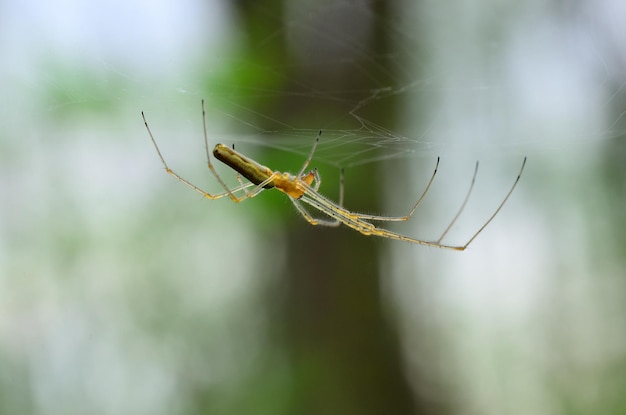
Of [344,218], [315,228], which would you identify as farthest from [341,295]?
[344,218]

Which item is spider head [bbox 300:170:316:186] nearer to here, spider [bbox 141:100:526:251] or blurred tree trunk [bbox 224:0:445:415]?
spider [bbox 141:100:526:251]

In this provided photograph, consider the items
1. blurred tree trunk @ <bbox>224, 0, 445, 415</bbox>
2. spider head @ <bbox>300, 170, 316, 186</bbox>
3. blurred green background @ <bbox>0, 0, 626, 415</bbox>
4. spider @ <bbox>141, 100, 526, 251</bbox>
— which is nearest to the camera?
spider @ <bbox>141, 100, 526, 251</bbox>

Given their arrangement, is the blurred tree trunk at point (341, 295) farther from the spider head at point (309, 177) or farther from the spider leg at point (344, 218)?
the spider head at point (309, 177)

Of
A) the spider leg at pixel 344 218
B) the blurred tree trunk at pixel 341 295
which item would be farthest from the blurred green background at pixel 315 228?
the spider leg at pixel 344 218

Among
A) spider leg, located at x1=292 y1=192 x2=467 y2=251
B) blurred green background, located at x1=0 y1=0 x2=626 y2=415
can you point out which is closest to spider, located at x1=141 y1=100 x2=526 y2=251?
spider leg, located at x1=292 y1=192 x2=467 y2=251

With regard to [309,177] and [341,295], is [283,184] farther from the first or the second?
[341,295]

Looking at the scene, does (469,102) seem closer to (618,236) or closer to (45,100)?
(618,236)

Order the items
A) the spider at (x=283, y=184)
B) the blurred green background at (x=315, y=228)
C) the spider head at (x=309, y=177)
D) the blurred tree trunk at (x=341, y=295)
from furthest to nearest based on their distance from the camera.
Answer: the blurred tree trunk at (x=341, y=295) < the blurred green background at (x=315, y=228) < the spider head at (x=309, y=177) < the spider at (x=283, y=184)

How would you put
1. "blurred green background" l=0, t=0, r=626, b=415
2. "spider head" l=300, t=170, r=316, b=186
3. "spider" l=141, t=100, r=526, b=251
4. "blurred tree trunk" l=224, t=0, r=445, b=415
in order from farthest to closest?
1. "blurred tree trunk" l=224, t=0, r=445, b=415
2. "blurred green background" l=0, t=0, r=626, b=415
3. "spider head" l=300, t=170, r=316, b=186
4. "spider" l=141, t=100, r=526, b=251

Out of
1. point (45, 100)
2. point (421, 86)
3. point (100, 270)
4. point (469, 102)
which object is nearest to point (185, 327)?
point (100, 270)

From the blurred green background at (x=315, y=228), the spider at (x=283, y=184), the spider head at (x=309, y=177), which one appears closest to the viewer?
the spider at (x=283, y=184)
